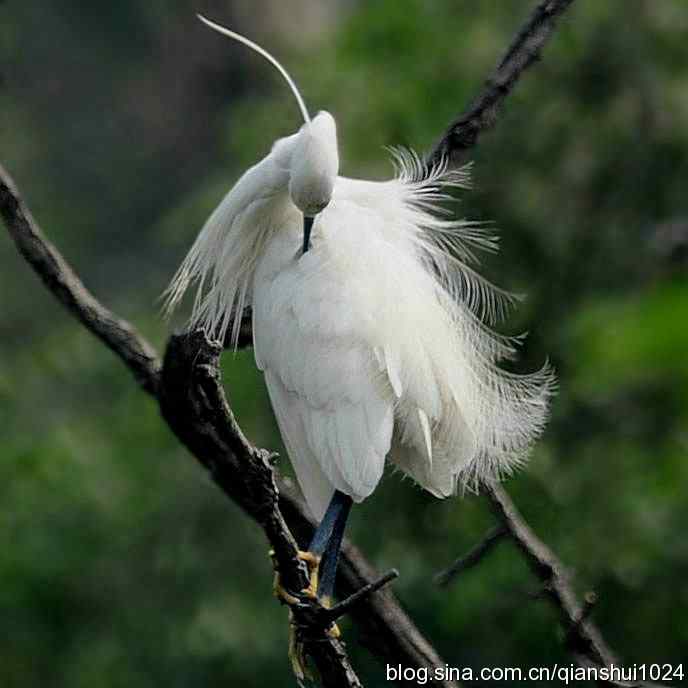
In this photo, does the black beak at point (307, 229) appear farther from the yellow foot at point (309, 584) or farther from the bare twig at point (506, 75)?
the yellow foot at point (309, 584)

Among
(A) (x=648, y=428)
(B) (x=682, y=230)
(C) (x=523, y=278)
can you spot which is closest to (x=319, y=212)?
(B) (x=682, y=230)

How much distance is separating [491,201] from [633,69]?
77 centimetres

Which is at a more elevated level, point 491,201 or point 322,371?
point 322,371

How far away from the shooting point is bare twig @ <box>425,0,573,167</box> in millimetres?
3312

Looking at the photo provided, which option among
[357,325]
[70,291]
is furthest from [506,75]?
[70,291]

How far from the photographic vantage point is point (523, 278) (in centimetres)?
546

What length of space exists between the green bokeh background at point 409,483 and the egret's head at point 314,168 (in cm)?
115

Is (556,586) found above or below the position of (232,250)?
above

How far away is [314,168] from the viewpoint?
3053 millimetres

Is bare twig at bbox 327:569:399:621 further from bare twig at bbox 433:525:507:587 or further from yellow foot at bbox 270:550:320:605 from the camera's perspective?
bare twig at bbox 433:525:507:587

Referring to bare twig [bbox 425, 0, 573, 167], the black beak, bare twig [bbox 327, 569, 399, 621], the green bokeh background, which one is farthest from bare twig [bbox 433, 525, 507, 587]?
the green bokeh background

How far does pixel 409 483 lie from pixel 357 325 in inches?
71.6

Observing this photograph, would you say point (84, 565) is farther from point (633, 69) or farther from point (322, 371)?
point (322, 371)

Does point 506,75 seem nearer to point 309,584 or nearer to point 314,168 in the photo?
point 314,168
